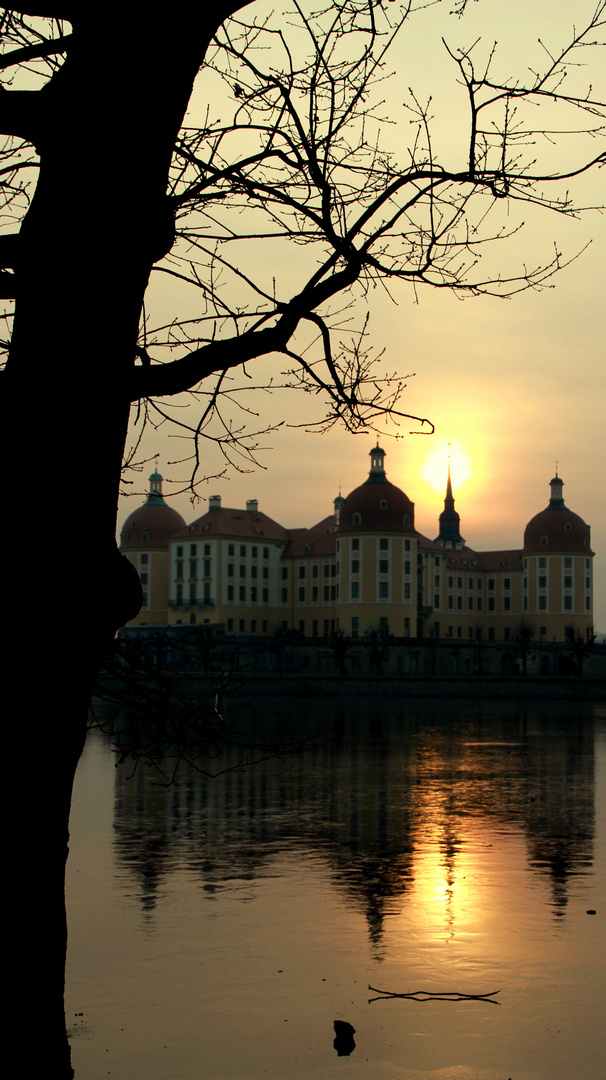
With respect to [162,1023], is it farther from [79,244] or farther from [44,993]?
[79,244]

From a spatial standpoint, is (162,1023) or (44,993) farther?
(162,1023)

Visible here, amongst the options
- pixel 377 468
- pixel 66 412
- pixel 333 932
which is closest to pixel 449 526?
pixel 377 468

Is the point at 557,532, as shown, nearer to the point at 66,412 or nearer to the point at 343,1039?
the point at 343,1039

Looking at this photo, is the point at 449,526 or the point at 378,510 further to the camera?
the point at 449,526

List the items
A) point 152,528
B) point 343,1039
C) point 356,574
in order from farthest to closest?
1. point 152,528
2. point 356,574
3. point 343,1039

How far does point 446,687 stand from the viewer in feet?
264

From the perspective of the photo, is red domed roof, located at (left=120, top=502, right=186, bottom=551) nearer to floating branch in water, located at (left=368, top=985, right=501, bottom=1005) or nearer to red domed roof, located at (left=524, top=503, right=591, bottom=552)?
red domed roof, located at (left=524, top=503, right=591, bottom=552)

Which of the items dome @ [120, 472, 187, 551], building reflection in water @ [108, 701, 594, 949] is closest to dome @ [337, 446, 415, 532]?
dome @ [120, 472, 187, 551]

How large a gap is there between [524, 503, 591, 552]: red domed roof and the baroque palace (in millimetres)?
115

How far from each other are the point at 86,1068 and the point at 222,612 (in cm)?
10904

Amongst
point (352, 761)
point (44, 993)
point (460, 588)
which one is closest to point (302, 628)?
point (460, 588)

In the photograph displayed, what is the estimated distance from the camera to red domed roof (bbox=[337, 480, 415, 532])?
113 meters

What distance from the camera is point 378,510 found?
113000 millimetres

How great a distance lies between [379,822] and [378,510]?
92.4m
